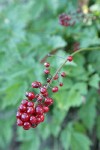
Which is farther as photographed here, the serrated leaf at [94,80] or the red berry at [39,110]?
the serrated leaf at [94,80]

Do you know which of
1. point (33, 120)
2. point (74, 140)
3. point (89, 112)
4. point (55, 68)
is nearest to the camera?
point (33, 120)

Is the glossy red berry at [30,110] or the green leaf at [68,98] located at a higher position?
the green leaf at [68,98]

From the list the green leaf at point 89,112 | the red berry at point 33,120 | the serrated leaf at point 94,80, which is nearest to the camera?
the red berry at point 33,120

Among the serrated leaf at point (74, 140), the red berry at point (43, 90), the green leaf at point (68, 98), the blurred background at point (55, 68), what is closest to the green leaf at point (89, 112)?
the blurred background at point (55, 68)

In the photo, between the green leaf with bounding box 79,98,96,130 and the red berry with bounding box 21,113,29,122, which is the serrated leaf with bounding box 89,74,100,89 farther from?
the red berry with bounding box 21,113,29,122

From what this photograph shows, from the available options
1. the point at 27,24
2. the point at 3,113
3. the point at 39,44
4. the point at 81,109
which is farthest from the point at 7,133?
the point at 27,24

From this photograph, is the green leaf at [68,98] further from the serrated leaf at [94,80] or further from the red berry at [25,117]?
the red berry at [25,117]

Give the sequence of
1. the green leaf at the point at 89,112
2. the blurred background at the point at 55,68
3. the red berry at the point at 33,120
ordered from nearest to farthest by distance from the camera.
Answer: the red berry at the point at 33,120 < the blurred background at the point at 55,68 < the green leaf at the point at 89,112

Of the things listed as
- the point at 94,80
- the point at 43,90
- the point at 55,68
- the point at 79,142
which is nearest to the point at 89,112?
the point at 79,142

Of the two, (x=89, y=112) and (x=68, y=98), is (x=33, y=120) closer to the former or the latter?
(x=68, y=98)

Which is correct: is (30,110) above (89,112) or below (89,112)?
below
